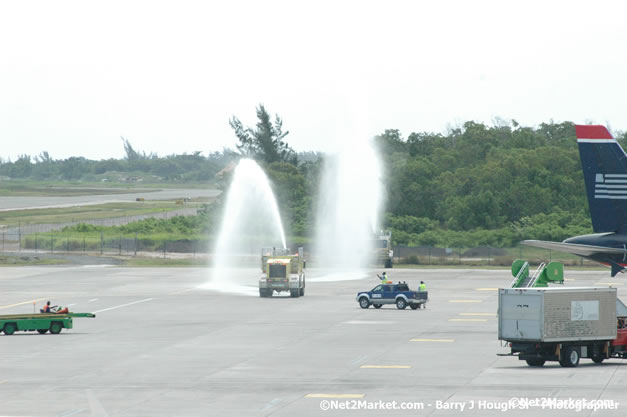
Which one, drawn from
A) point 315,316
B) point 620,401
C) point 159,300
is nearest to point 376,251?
point 159,300

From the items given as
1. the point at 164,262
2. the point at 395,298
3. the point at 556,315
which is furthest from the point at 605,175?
the point at 164,262

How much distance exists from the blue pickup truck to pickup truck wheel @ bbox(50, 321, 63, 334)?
2079 centimetres

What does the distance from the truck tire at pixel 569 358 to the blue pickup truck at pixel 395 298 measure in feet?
85.8

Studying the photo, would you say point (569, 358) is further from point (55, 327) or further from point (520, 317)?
point (55, 327)

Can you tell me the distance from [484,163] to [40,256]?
75.9 metres

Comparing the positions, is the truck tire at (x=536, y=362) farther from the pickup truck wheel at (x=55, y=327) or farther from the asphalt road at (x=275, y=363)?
the pickup truck wheel at (x=55, y=327)

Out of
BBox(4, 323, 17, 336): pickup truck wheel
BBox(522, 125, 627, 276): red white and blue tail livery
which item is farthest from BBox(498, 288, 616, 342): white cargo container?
BBox(4, 323, 17, 336): pickup truck wheel

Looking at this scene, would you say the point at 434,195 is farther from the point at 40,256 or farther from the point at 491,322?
the point at 491,322

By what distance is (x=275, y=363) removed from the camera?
39.9 m

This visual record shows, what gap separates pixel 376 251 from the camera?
339ft

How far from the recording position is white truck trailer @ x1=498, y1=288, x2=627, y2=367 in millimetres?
37344

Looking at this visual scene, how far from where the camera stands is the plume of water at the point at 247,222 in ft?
370

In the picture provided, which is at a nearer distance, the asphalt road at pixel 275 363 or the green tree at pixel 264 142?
the asphalt road at pixel 275 363

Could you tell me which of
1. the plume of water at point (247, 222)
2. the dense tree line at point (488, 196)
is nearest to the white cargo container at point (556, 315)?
the plume of water at point (247, 222)
